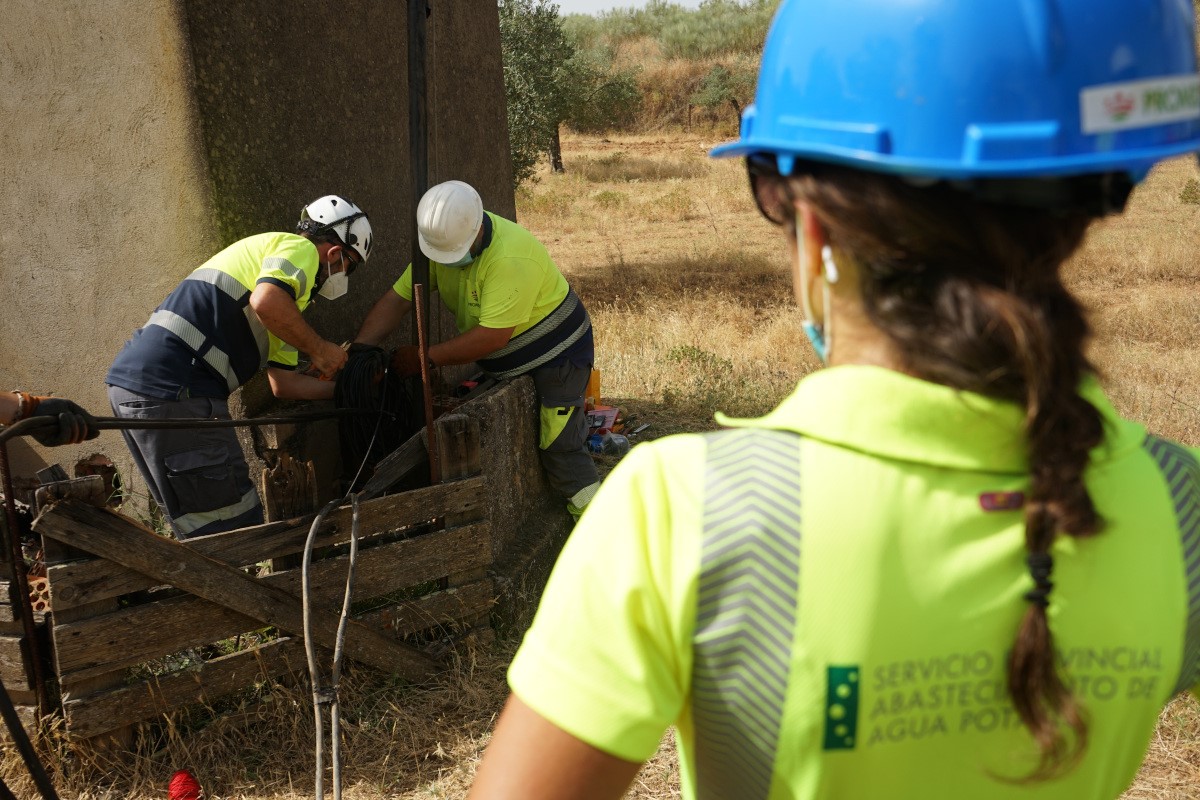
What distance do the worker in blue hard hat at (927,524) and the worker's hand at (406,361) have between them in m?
4.42

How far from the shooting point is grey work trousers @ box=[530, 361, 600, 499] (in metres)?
5.77

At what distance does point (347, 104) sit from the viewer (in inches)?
215

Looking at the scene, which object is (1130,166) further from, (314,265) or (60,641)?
(314,265)

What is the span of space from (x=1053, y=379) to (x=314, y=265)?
409 centimetres

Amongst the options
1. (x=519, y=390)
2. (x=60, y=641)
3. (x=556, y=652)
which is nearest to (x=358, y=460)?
(x=519, y=390)

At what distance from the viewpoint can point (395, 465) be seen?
4445mm

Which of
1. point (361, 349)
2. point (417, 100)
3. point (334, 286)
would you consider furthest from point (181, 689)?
point (417, 100)

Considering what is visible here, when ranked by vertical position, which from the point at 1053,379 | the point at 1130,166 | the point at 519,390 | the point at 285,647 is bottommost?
the point at 285,647

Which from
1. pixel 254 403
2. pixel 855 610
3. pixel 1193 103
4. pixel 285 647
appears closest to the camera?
pixel 855 610

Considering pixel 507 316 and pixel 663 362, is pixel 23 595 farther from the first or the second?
pixel 663 362

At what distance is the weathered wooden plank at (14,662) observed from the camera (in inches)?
145

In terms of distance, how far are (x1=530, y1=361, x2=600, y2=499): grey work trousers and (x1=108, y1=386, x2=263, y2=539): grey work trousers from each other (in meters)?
1.74

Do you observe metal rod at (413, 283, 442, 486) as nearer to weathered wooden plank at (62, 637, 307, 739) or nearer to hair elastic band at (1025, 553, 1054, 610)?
weathered wooden plank at (62, 637, 307, 739)

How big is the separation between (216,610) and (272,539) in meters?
0.34
